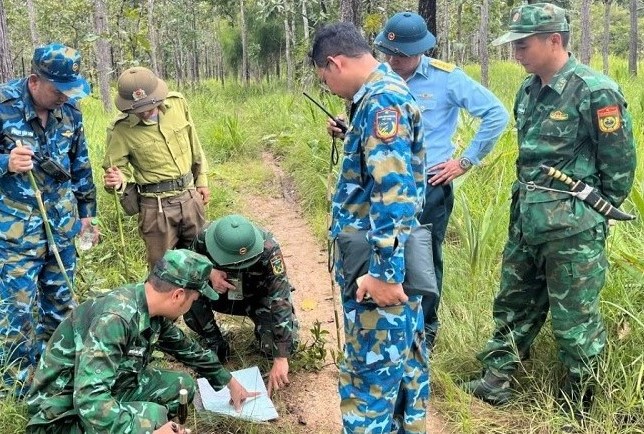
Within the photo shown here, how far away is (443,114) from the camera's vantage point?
2869mm

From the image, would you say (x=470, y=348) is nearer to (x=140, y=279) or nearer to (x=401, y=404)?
(x=401, y=404)

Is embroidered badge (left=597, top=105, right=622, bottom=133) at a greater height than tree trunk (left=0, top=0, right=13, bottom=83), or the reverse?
tree trunk (left=0, top=0, right=13, bottom=83)

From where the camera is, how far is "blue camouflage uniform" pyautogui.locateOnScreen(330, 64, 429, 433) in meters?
1.80

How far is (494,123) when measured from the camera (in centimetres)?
A: 290

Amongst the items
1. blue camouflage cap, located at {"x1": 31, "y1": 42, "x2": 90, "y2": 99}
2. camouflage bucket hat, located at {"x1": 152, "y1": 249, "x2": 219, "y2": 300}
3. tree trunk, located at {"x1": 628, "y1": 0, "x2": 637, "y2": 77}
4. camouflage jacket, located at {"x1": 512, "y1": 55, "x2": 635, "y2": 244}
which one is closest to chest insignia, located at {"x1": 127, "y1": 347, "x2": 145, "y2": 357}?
camouflage bucket hat, located at {"x1": 152, "y1": 249, "x2": 219, "y2": 300}

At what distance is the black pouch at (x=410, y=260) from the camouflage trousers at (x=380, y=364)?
0.38 ft

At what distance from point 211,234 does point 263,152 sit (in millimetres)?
5369

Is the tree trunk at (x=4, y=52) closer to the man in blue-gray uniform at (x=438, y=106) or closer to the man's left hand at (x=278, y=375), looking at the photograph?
the man in blue-gray uniform at (x=438, y=106)

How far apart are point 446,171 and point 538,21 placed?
0.79 metres

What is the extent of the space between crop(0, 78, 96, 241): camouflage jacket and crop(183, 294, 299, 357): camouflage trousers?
74cm

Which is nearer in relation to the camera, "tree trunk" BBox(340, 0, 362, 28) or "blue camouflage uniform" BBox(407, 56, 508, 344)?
"blue camouflage uniform" BBox(407, 56, 508, 344)

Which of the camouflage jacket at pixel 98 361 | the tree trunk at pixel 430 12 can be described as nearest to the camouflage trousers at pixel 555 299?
the camouflage jacket at pixel 98 361

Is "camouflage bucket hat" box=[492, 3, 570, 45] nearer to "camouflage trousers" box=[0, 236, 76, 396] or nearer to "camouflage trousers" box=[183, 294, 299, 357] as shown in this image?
"camouflage trousers" box=[183, 294, 299, 357]

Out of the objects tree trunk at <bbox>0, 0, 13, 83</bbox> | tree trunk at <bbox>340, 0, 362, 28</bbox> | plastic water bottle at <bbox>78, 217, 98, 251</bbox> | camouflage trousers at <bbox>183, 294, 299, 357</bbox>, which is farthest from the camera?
tree trunk at <bbox>340, 0, 362, 28</bbox>
